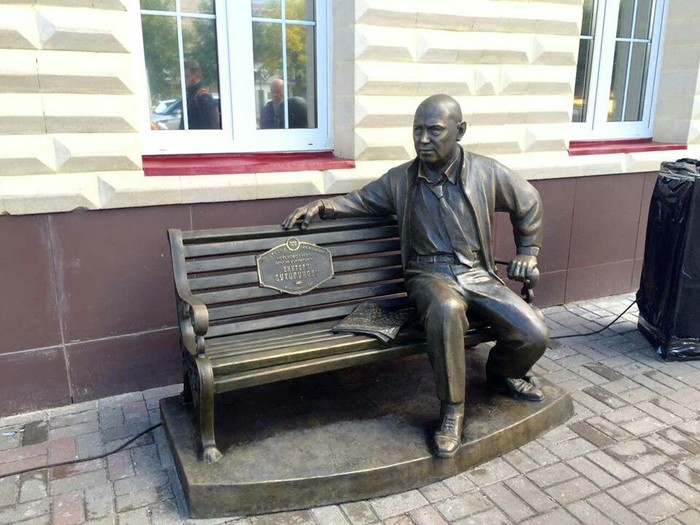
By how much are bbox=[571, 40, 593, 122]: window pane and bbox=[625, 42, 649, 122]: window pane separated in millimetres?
516

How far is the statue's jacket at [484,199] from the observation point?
3387 millimetres

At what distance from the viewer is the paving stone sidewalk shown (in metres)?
2.77

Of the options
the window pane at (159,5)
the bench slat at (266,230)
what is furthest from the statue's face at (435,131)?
the window pane at (159,5)

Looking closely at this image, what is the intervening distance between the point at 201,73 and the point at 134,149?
77 cm

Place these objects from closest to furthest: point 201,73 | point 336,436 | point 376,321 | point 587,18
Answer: point 336,436, point 376,321, point 201,73, point 587,18

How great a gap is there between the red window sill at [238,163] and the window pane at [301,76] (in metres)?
0.27

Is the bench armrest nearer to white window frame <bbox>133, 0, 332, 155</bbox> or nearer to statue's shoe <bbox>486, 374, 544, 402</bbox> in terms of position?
white window frame <bbox>133, 0, 332, 155</bbox>

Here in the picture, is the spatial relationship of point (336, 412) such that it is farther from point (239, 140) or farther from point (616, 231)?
point (616, 231)

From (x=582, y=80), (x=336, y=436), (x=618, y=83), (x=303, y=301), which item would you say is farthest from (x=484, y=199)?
(x=618, y=83)

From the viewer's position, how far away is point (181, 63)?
12.9 ft

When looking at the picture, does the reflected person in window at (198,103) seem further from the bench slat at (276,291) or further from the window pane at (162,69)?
the bench slat at (276,291)

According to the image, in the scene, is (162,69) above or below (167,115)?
above

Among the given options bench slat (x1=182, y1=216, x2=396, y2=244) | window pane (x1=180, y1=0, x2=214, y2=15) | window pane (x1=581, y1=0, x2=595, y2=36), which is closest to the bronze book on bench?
bench slat (x1=182, y1=216, x2=396, y2=244)

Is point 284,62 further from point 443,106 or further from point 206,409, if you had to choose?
point 206,409
